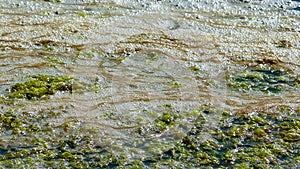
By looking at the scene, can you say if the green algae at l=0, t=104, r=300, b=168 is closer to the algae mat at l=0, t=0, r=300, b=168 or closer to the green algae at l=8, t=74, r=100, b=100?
the algae mat at l=0, t=0, r=300, b=168

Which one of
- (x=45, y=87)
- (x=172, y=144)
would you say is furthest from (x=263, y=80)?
(x=45, y=87)

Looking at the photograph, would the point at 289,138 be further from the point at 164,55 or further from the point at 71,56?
the point at 71,56

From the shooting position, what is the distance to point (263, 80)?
215 inches

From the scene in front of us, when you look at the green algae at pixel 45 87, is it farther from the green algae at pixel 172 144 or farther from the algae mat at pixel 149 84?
the green algae at pixel 172 144

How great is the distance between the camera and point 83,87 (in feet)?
17.0

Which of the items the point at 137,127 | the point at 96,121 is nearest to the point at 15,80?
the point at 96,121

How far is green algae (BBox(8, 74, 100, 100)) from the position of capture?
5.02 metres

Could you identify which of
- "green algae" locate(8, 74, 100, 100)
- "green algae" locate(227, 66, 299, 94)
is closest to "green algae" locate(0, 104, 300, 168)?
"green algae" locate(8, 74, 100, 100)

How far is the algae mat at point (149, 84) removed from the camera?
174 inches

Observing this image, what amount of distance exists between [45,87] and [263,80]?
2.19 meters

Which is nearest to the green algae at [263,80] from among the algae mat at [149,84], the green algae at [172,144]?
the algae mat at [149,84]

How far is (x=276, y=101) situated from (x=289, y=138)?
58cm

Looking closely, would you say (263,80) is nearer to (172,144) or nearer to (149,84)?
(149,84)

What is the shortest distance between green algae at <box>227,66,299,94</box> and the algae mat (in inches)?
0.5
